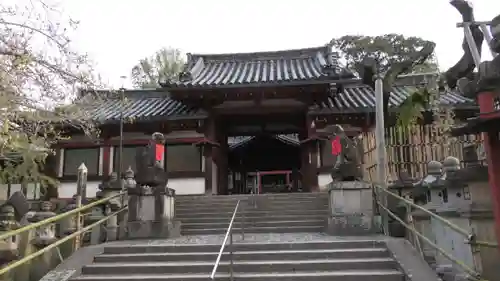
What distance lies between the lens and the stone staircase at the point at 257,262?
6.83 m

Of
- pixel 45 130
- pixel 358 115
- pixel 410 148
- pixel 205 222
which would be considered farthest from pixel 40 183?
pixel 410 148

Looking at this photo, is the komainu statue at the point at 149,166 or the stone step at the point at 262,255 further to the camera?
the komainu statue at the point at 149,166

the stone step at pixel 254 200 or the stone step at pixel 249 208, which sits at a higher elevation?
the stone step at pixel 254 200

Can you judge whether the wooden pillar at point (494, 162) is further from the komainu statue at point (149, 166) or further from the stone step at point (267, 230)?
the komainu statue at point (149, 166)

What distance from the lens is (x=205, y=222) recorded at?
472 inches

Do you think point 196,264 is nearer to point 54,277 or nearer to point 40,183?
point 54,277

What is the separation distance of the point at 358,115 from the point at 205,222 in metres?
8.08

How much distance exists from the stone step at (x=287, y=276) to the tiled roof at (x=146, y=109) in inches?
355

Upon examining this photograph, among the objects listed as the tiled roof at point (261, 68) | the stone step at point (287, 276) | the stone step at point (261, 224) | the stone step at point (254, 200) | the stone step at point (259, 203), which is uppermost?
the tiled roof at point (261, 68)

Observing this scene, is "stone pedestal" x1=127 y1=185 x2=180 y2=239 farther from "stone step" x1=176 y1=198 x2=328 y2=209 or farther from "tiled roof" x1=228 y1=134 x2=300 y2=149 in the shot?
"tiled roof" x1=228 y1=134 x2=300 y2=149

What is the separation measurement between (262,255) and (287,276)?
98cm

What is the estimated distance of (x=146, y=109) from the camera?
731 inches

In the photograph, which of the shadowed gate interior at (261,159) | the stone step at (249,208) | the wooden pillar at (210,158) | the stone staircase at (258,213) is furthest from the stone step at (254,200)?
the shadowed gate interior at (261,159)

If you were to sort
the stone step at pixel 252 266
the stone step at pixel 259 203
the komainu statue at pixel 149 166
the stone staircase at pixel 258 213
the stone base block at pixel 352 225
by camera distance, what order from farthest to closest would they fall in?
the stone step at pixel 259 203
the stone staircase at pixel 258 213
the komainu statue at pixel 149 166
the stone base block at pixel 352 225
the stone step at pixel 252 266
